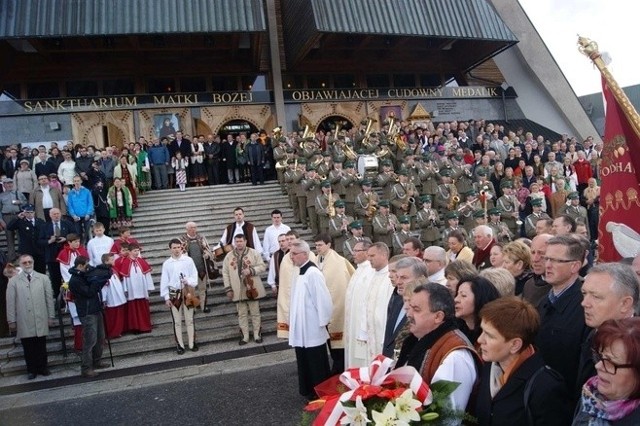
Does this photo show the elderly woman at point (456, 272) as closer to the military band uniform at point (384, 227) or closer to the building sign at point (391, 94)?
the military band uniform at point (384, 227)

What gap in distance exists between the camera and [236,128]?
2230 cm

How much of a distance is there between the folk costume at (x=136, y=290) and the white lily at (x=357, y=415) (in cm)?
743

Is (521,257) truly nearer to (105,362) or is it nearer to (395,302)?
(395,302)

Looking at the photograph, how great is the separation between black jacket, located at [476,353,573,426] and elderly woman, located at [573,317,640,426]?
32 cm

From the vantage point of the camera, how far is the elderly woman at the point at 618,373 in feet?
6.37

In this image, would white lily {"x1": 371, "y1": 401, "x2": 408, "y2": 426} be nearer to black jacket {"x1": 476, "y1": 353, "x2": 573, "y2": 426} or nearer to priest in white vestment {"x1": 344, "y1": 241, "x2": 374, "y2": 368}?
black jacket {"x1": 476, "y1": 353, "x2": 573, "y2": 426}

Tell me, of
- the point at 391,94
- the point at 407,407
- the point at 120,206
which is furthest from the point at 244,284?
the point at 391,94

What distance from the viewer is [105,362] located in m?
8.23

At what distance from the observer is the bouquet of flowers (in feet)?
7.14

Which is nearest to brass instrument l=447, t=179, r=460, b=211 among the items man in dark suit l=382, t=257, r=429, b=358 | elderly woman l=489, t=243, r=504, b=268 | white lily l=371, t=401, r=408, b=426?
elderly woman l=489, t=243, r=504, b=268

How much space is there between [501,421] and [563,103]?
26742 mm

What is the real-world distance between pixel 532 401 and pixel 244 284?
6512 millimetres

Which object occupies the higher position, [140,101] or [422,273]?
[140,101]

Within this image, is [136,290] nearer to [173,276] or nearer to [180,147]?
[173,276]
